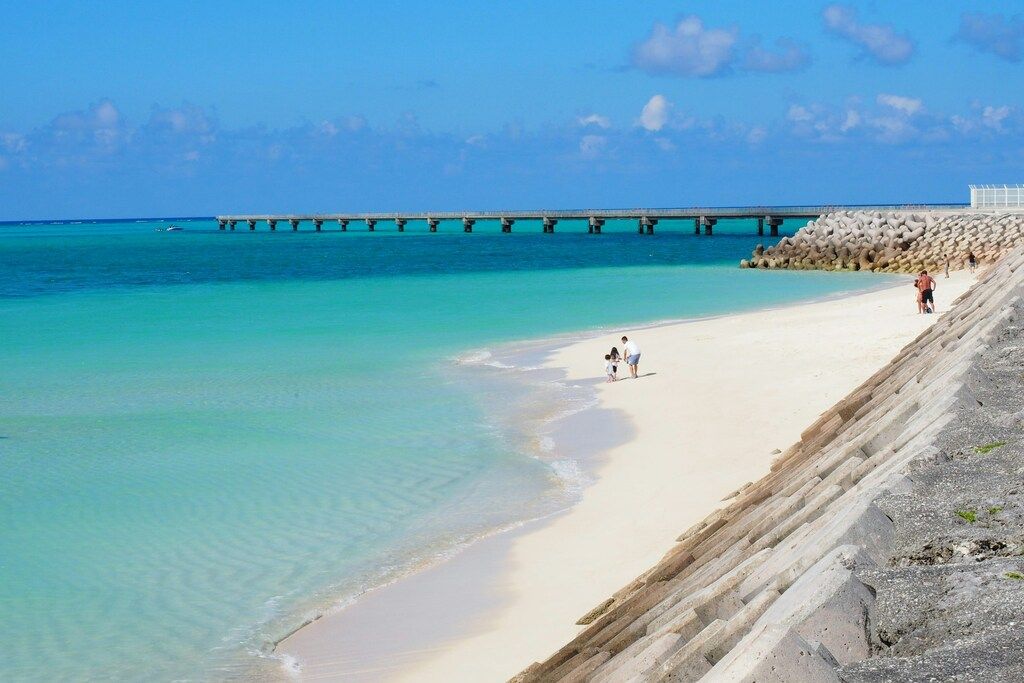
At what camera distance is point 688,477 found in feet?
43.4

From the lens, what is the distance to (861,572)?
13.3 ft

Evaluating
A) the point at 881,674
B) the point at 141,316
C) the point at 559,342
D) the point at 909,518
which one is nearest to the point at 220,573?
the point at 909,518

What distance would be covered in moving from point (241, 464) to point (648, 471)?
5540 millimetres

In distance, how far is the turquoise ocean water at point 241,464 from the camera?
9891 mm

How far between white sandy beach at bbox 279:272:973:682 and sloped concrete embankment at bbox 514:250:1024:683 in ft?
4.44

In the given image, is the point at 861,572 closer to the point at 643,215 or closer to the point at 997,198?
the point at 997,198

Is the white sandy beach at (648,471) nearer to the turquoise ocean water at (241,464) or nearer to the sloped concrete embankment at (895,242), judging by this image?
the turquoise ocean water at (241,464)

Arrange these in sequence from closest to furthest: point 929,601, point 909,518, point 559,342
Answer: point 929,601, point 909,518, point 559,342

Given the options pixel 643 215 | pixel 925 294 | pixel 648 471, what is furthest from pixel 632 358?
pixel 643 215

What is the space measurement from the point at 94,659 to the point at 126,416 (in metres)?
11.8

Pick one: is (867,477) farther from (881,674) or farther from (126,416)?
(126,416)

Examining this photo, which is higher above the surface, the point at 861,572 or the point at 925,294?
the point at 861,572

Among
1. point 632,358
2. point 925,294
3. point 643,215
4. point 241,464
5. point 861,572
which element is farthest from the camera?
point 643,215

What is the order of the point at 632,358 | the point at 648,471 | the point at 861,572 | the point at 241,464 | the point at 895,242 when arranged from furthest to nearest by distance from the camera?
the point at 895,242 → the point at 632,358 → the point at 241,464 → the point at 648,471 → the point at 861,572
